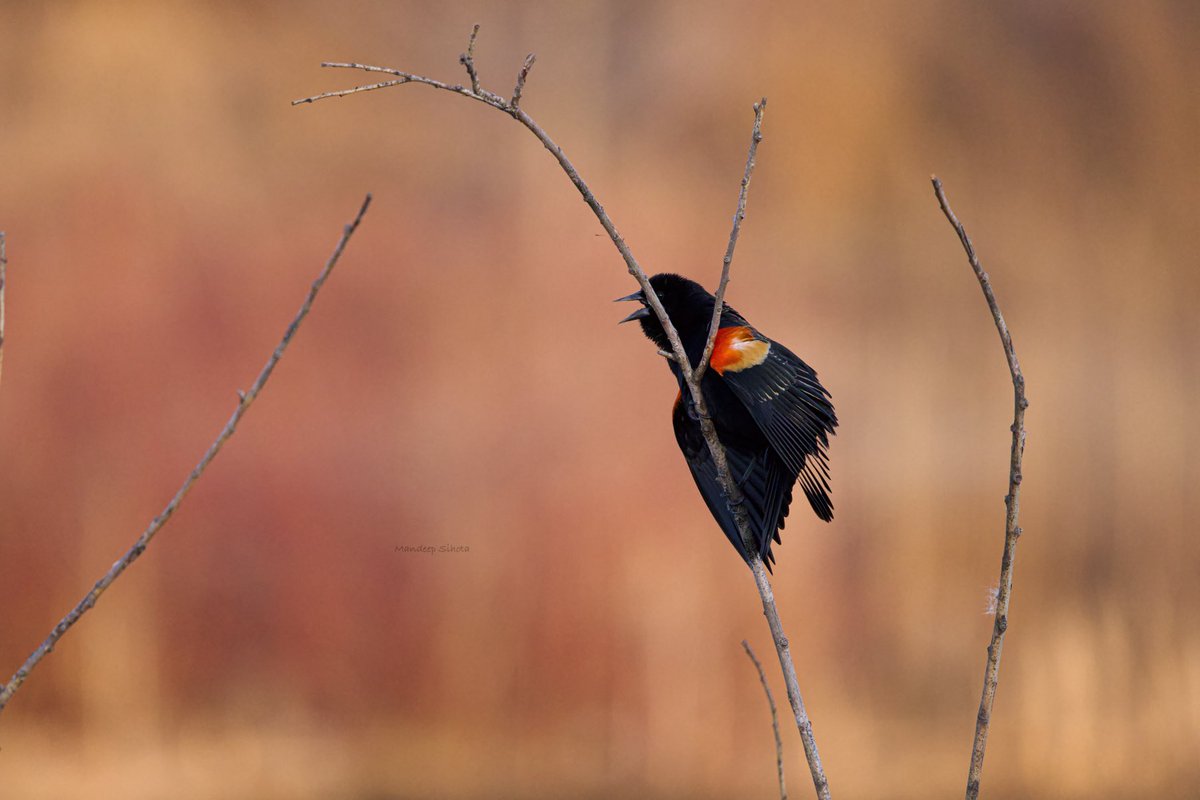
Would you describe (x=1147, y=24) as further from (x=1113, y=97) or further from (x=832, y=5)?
(x=832, y=5)

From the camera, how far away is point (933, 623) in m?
3.36

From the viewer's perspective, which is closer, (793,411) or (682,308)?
(793,411)

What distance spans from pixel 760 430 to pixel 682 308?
1.42ft

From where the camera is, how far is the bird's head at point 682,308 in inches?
73.5

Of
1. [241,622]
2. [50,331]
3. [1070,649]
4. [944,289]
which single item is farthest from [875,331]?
[50,331]

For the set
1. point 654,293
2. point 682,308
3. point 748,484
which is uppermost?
point 682,308

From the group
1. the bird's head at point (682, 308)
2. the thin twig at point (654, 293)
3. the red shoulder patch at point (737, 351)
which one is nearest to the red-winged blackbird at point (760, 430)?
the red shoulder patch at point (737, 351)

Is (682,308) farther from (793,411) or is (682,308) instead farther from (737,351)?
(793,411)

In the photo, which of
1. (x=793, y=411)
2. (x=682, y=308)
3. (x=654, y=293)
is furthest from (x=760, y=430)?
(x=654, y=293)

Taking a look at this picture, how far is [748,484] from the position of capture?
1548 millimetres

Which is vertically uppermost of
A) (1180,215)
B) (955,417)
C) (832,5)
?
(832,5)

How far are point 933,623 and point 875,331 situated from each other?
886 mm

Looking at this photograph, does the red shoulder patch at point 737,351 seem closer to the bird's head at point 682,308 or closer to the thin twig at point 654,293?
the bird's head at point 682,308

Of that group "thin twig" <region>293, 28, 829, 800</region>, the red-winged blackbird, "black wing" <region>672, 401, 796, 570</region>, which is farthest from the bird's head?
"thin twig" <region>293, 28, 829, 800</region>
